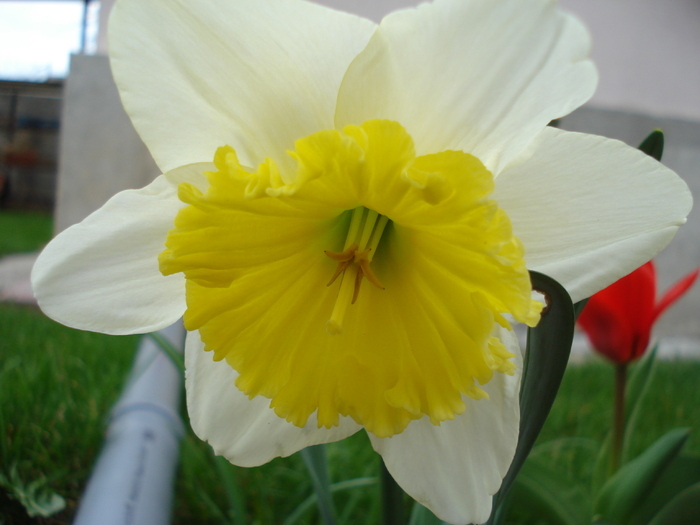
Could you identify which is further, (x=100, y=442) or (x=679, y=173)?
(x=679, y=173)

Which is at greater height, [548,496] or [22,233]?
[548,496]

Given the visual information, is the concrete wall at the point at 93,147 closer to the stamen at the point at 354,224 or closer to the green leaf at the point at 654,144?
the stamen at the point at 354,224

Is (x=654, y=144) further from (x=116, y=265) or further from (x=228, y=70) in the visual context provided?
(x=116, y=265)

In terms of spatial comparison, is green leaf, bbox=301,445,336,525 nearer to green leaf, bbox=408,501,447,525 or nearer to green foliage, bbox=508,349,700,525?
green leaf, bbox=408,501,447,525

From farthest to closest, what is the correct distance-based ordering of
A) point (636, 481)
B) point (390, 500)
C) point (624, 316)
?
point (624, 316)
point (636, 481)
point (390, 500)

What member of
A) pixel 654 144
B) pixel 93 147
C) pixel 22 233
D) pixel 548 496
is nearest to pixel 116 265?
pixel 654 144

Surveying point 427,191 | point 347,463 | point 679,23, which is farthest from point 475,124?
point 679,23

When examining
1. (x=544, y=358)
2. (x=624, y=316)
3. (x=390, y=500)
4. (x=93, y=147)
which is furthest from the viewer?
(x=93, y=147)

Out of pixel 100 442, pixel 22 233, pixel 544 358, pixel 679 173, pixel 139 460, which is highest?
pixel 544 358
